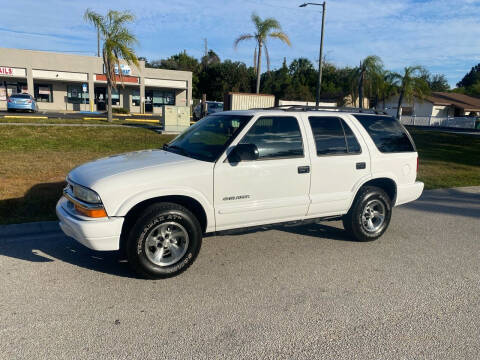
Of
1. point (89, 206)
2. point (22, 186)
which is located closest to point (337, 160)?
point (89, 206)

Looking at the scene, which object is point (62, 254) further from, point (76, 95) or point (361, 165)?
point (76, 95)

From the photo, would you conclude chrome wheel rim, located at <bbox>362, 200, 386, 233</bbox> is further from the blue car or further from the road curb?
the blue car

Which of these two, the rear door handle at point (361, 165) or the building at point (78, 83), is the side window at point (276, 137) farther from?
the building at point (78, 83)

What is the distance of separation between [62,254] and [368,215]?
414cm

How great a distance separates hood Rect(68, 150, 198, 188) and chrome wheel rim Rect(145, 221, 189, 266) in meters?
0.69

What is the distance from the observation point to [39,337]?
3082mm

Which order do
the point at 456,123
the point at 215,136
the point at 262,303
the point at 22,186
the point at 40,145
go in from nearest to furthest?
the point at 262,303 → the point at 215,136 → the point at 22,186 → the point at 40,145 → the point at 456,123

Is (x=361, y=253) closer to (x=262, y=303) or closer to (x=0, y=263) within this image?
(x=262, y=303)

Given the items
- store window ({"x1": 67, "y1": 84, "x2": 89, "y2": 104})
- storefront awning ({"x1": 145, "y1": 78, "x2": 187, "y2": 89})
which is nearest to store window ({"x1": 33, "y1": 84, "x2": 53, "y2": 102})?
store window ({"x1": 67, "y1": 84, "x2": 89, "y2": 104})

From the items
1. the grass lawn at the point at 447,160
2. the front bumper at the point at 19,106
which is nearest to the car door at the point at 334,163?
the grass lawn at the point at 447,160

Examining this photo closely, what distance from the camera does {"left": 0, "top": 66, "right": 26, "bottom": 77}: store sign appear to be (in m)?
32.5

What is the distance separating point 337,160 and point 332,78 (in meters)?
62.0

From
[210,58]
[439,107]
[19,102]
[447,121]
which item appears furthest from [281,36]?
[210,58]

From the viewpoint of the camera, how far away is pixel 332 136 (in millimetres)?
5215
